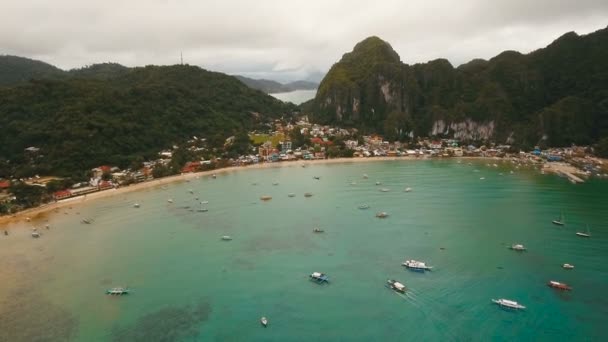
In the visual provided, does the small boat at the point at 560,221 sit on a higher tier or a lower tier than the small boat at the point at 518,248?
higher

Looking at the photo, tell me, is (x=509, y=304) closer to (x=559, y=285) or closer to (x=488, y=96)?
(x=559, y=285)

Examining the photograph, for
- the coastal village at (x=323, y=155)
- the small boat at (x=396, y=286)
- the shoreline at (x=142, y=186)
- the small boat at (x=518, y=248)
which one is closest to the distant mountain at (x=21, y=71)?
the coastal village at (x=323, y=155)

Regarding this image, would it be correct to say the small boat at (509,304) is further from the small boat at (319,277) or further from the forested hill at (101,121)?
the forested hill at (101,121)

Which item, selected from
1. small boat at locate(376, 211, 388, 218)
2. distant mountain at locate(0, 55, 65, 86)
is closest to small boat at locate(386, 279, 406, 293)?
Answer: small boat at locate(376, 211, 388, 218)

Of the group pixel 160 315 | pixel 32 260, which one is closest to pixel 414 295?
pixel 160 315

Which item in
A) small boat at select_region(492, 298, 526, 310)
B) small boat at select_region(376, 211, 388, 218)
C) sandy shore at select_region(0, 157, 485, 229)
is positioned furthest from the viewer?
sandy shore at select_region(0, 157, 485, 229)

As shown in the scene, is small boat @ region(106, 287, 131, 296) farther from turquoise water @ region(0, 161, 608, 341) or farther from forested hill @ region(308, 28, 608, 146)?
forested hill @ region(308, 28, 608, 146)

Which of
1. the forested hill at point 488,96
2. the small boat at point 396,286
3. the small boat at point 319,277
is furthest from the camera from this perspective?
the forested hill at point 488,96
